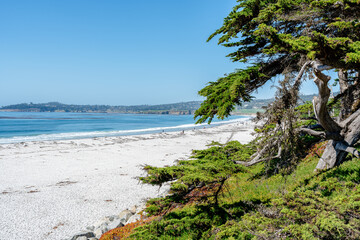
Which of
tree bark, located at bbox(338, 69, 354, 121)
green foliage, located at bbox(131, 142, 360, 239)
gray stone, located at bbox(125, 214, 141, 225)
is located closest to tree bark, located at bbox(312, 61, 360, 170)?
green foliage, located at bbox(131, 142, 360, 239)

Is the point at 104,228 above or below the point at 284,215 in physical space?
below

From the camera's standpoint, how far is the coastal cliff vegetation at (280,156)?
3219mm

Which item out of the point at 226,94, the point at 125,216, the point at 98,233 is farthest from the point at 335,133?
the point at 98,233

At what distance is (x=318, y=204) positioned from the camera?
3.34 metres

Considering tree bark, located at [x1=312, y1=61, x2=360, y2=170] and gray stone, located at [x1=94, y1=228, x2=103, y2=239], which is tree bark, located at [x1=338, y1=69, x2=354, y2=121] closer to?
tree bark, located at [x1=312, y1=61, x2=360, y2=170]

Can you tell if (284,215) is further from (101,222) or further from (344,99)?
(101,222)

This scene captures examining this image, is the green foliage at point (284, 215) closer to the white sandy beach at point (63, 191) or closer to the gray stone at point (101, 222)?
the white sandy beach at point (63, 191)

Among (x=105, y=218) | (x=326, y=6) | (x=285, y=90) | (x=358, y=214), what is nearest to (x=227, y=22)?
(x=326, y=6)

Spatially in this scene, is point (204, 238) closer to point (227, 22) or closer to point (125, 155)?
point (227, 22)

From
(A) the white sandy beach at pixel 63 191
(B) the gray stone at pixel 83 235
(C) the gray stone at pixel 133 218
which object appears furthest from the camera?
(A) the white sandy beach at pixel 63 191

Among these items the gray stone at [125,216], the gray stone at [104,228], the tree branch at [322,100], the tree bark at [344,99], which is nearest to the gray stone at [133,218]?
the gray stone at [125,216]

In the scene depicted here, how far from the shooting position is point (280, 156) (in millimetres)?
5250

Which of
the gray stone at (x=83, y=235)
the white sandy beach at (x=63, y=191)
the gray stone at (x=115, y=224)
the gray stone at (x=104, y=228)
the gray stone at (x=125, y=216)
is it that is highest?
the gray stone at (x=83, y=235)

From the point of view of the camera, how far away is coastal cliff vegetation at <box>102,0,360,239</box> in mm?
3219
